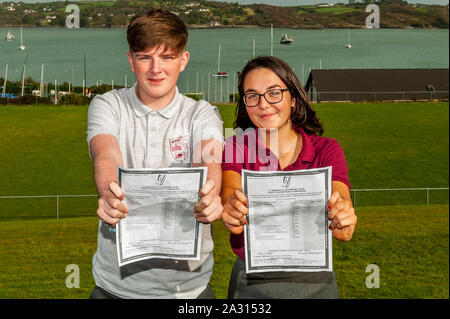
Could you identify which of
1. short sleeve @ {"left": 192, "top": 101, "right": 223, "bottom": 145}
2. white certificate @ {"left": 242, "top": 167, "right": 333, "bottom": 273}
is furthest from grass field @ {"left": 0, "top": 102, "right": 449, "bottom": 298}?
short sleeve @ {"left": 192, "top": 101, "right": 223, "bottom": 145}

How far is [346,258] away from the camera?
1536 centimetres

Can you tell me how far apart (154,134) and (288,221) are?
3.37ft

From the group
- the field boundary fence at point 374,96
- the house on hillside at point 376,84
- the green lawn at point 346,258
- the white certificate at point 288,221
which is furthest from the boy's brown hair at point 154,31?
the field boundary fence at point 374,96

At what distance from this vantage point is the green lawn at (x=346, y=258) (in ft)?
43.0

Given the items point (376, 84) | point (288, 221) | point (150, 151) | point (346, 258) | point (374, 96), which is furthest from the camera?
point (374, 96)

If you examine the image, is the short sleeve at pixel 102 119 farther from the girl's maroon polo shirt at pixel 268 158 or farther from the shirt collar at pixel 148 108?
the girl's maroon polo shirt at pixel 268 158

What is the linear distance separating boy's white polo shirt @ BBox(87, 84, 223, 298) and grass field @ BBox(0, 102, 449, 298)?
9423mm

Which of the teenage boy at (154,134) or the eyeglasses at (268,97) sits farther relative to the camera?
the eyeglasses at (268,97)

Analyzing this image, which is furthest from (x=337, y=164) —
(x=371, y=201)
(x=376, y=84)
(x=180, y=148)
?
(x=376, y=84)

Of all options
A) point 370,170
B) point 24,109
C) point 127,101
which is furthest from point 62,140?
point 127,101

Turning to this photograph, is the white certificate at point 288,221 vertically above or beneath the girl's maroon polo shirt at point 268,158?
beneath

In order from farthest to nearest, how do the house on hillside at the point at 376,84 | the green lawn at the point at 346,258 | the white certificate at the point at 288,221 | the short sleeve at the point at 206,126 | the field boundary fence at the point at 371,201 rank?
the house on hillside at the point at 376,84, the field boundary fence at the point at 371,201, the green lawn at the point at 346,258, the short sleeve at the point at 206,126, the white certificate at the point at 288,221

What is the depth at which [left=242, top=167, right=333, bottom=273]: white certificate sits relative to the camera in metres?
3.36

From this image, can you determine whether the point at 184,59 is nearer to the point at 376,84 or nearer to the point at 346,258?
the point at 346,258
